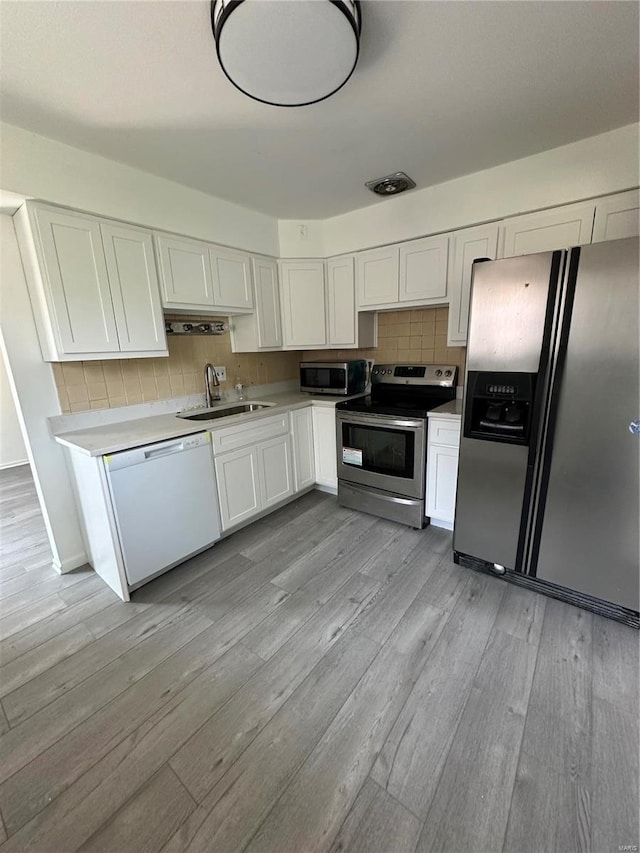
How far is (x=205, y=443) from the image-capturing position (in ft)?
7.53

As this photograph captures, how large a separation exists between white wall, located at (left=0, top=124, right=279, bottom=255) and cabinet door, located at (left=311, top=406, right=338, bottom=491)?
60.5 inches

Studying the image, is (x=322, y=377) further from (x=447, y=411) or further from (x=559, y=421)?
(x=559, y=421)

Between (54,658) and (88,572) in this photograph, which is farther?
(88,572)

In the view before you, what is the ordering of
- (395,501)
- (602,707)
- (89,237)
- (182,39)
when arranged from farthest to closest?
1. (395,501)
2. (89,237)
3. (602,707)
4. (182,39)

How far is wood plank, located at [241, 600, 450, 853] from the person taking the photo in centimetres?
103

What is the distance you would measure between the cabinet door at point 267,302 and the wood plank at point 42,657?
7.67 ft

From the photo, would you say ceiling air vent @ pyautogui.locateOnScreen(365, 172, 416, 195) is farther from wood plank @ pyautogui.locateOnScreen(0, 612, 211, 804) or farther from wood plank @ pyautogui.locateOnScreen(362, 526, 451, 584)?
wood plank @ pyautogui.locateOnScreen(0, 612, 211, 804)

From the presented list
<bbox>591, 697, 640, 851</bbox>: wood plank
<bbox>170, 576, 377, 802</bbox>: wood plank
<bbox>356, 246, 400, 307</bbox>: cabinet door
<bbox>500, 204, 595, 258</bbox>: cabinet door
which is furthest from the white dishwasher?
<bbox>500, 204, 595, 258</bbox>: cabinet door

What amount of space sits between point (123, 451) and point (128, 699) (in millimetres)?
1139

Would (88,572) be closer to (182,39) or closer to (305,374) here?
(305,374)

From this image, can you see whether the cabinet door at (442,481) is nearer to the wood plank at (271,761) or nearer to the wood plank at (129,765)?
the wood plank at (271,761)

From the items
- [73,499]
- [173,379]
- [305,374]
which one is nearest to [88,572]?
[73,499]

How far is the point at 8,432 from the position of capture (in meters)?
4.36

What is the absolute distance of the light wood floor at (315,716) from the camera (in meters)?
1.05
